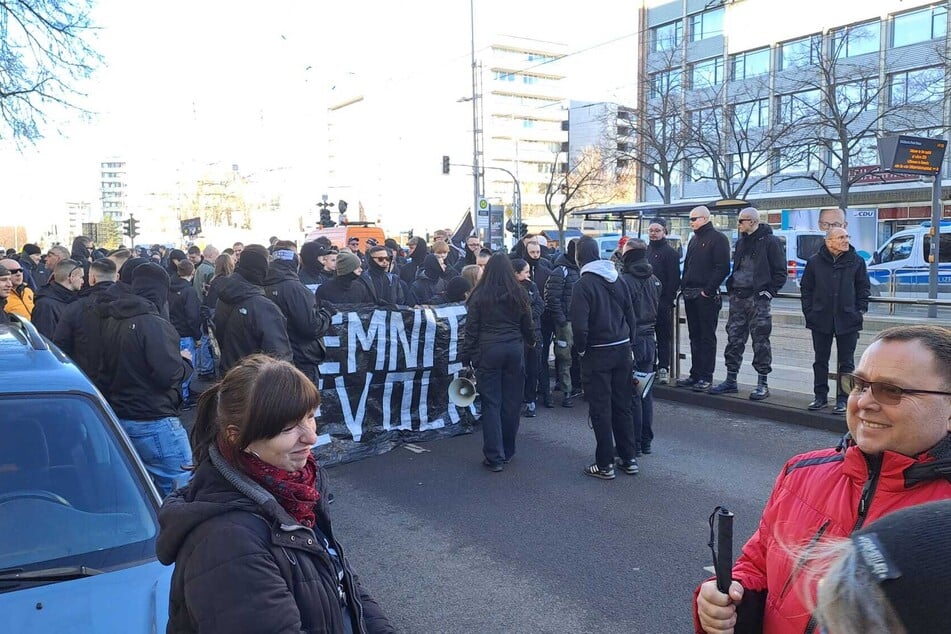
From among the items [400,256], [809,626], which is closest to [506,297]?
[809,626]

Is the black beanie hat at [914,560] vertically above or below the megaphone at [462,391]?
above

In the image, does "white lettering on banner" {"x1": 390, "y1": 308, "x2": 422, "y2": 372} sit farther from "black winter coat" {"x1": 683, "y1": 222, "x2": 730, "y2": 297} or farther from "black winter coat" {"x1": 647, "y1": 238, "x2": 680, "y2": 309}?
"black winter coat" {"x1": 683, "y1": 222, "x2": 730, "y2": 297}

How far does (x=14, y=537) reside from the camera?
2805 millimetres

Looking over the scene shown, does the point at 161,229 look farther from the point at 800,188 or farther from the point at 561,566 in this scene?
the point at 561,566

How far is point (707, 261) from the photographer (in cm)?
911

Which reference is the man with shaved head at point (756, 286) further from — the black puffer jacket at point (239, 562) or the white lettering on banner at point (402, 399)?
the black puffer jacket at point (239, 562)

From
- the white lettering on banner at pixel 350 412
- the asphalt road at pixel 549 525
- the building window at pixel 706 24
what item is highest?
the building window at pixel 706 24

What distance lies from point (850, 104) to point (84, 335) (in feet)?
116

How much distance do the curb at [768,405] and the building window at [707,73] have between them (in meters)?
41.8

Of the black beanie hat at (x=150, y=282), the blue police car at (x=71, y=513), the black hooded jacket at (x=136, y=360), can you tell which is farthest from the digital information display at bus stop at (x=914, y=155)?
the blue police car at (x=71, y=513)

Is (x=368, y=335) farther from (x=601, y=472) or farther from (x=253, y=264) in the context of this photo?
(x=601, y=472)

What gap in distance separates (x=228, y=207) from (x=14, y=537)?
253 feet

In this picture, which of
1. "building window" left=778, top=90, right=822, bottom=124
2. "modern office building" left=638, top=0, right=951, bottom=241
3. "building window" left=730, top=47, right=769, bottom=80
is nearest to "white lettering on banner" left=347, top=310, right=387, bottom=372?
"modern office building" left=638, top=0, right=951, bottom=241

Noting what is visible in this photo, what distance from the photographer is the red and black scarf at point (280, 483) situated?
6.48 feet
